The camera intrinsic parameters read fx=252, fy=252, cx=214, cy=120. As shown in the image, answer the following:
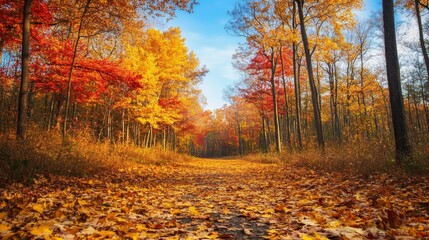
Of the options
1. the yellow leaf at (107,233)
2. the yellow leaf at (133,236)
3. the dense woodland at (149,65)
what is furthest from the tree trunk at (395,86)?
the yellow leaf at (107,233)

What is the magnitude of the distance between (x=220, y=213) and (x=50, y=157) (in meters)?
5.29

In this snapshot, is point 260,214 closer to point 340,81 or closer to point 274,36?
point 274,36

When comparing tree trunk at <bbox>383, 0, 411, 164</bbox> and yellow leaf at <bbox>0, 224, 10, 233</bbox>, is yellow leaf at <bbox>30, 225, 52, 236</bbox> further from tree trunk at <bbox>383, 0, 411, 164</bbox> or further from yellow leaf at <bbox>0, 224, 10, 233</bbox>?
tree trunk at <bbox>383, 0, 411, 164</bbox>

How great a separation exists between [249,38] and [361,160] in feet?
39.1

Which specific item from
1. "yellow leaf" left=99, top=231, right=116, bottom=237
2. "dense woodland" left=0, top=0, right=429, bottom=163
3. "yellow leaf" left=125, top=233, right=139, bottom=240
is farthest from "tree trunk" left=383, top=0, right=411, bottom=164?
"yellow leaf" left=99, top=231, right=116, bottom=237

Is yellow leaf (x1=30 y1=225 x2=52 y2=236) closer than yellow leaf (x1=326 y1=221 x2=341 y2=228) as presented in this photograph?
Yes

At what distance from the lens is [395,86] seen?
6.65m

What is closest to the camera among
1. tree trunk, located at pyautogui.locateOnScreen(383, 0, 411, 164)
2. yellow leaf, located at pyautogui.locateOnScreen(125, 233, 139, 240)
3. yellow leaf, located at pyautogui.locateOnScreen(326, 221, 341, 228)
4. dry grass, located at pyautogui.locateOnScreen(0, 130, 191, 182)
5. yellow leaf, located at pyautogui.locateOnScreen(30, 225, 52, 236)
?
yellow leaf, located at pyautogui.locateOnScreen(30, 225, 52, 236)

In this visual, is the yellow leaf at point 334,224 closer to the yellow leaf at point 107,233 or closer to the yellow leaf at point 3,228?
the yellow leaf at point 107,233

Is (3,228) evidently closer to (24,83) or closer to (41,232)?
(41,232)

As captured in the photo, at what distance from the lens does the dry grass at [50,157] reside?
5594 mm

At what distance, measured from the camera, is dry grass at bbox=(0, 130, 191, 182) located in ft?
18.4

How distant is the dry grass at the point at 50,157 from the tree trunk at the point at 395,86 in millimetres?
8439

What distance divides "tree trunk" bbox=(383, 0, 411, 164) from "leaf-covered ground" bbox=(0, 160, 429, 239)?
1.29m
